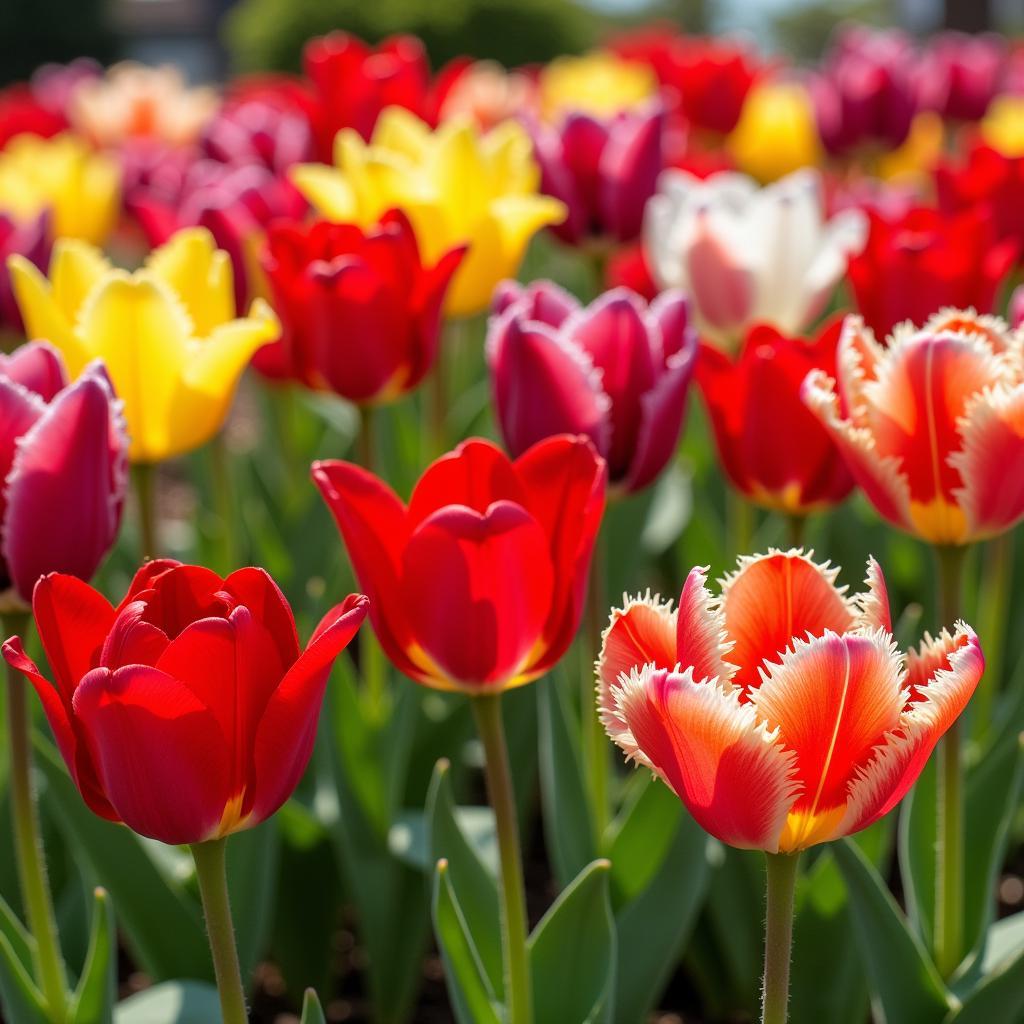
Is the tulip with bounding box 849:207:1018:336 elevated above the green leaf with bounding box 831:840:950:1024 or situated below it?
above

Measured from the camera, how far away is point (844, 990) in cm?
160

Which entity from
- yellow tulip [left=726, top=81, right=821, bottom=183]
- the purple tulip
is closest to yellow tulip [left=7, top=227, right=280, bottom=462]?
the purple tulip

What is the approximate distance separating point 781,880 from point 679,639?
0.17 metres

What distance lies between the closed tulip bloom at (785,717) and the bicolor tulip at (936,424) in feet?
0.94

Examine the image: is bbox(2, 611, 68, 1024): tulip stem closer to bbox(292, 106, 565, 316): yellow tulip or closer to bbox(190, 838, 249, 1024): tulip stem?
bbox(190, 838, 249, 1024): tulip stem

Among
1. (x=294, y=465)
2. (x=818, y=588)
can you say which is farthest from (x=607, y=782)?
(x=294, y=465)

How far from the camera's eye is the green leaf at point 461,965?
124cm

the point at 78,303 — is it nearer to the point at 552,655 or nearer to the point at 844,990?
the point at 552,655

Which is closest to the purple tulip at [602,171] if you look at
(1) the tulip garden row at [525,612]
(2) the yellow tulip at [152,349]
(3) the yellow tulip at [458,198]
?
(1) the tulip garden row at [525,612]

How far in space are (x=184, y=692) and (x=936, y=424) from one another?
0.62 m

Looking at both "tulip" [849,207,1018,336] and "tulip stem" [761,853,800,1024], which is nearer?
"tulip stem" [761,853,800,1024]

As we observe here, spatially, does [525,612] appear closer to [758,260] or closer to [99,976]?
[99,976]

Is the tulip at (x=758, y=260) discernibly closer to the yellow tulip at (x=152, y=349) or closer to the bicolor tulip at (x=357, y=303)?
the bicolor tulip at (x=357, y=303)

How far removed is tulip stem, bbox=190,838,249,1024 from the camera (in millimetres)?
1003
